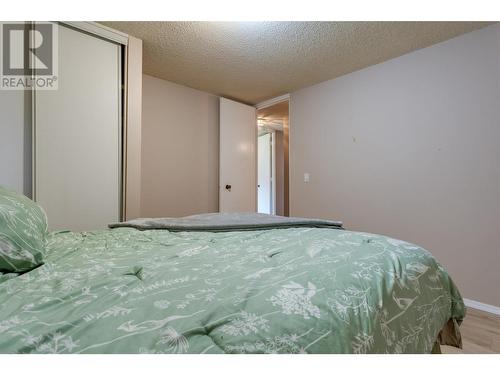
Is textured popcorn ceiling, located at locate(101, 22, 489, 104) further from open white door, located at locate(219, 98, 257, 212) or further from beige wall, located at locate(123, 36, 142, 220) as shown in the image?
open white door, located at locate(219, 98, 257, 212)

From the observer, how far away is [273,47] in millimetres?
2514

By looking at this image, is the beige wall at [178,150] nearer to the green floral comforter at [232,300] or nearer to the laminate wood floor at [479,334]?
the green floral comforter at [232,300]

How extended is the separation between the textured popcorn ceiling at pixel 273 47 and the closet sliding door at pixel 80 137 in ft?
1.08

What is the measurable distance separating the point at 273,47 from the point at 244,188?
205 centimetres

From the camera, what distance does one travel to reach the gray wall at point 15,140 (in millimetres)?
1940

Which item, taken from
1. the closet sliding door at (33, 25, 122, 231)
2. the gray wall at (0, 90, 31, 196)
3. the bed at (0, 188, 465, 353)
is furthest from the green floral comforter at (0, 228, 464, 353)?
the gray wall at (0, 90, 31, 196)

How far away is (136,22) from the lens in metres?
2.15

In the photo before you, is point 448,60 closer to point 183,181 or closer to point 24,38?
point 183,181

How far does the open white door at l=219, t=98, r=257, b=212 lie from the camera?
380 cm

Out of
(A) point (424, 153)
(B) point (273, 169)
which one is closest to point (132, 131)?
(A) point (424, 153)

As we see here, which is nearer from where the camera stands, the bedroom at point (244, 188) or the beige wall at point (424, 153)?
the bedroom at point (244, 188)

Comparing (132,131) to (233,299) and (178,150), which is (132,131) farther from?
(233,299)
